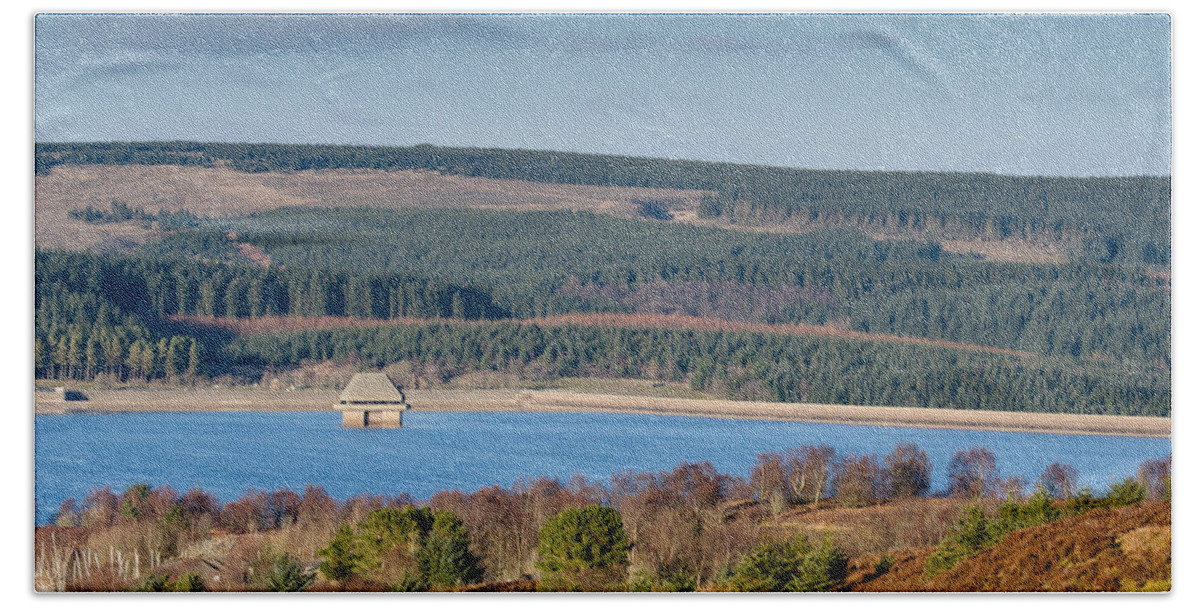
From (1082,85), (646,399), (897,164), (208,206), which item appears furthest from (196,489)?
(1082,85)

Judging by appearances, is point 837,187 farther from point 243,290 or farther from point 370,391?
point 243,290

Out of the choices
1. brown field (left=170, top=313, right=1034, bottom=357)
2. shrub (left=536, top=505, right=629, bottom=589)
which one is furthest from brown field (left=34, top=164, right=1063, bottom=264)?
shrub (left=536, top=505, right=629, bottom=589)

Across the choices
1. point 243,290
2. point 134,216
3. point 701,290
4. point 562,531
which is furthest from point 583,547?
point 134,216

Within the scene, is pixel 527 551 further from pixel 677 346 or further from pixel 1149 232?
pixel 1149 232

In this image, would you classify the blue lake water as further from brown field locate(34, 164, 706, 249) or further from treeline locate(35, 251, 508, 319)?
brown field locate(34, 164, 706, 249)

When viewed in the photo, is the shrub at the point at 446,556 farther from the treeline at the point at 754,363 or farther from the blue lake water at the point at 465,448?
the treeline at the point at 754,363

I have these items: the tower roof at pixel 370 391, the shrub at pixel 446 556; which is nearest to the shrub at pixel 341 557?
the shrub at pixel 446 556
